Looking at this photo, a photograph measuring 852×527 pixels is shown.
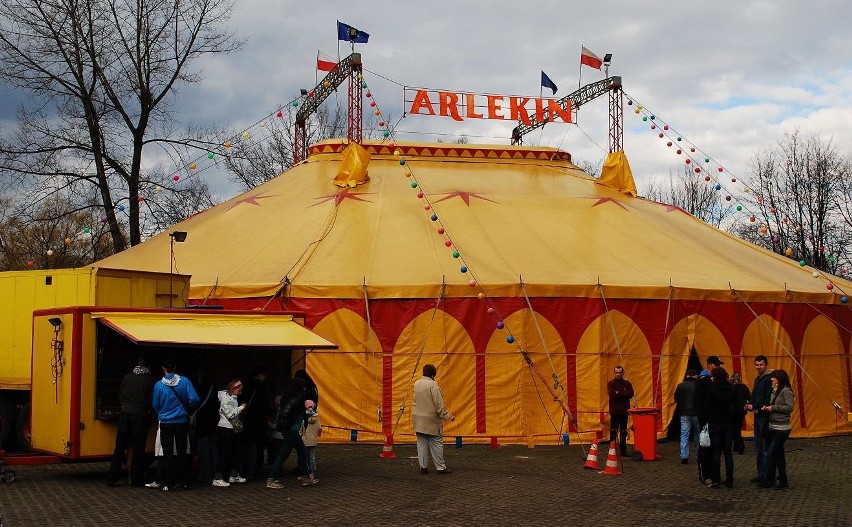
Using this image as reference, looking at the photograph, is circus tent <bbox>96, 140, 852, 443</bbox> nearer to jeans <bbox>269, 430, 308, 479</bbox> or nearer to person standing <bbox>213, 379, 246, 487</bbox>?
jeans <bbox>269, 430, 308, 479</bbox>

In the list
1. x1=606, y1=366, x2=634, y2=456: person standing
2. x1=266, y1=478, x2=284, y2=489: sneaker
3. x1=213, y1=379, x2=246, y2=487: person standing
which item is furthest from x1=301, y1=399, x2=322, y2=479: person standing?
x1=606, y1=366, x2=634, y2=456: person standing

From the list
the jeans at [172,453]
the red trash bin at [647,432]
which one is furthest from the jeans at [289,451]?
the red trash bin at [647,432]

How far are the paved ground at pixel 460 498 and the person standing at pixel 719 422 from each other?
0.26m

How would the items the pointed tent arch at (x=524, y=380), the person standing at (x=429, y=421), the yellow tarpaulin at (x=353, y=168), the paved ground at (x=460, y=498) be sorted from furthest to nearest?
1. the yellow tarpaulin at (x=353, y=168)
2. the pointed tent arch at (x=524, y=380)
3. the person standing at (x=429, y=421)
4. the paved ground at (x=460, y=498)

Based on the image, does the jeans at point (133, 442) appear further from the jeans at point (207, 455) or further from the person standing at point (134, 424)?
the jeans at point (207, 455)

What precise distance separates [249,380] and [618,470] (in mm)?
4791

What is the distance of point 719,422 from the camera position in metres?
10.3

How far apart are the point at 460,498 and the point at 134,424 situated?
3.74 meters

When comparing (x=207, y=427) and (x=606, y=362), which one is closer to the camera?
(x=207, y=427)

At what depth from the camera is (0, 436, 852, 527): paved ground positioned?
8.44m

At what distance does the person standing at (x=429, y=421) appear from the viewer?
1128cm

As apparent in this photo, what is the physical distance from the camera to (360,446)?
1426 centimetres

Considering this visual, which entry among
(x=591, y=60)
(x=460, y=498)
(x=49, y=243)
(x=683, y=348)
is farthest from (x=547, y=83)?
(x=49, y=243)

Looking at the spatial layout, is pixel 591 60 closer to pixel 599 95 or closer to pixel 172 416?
pixel 599 95
